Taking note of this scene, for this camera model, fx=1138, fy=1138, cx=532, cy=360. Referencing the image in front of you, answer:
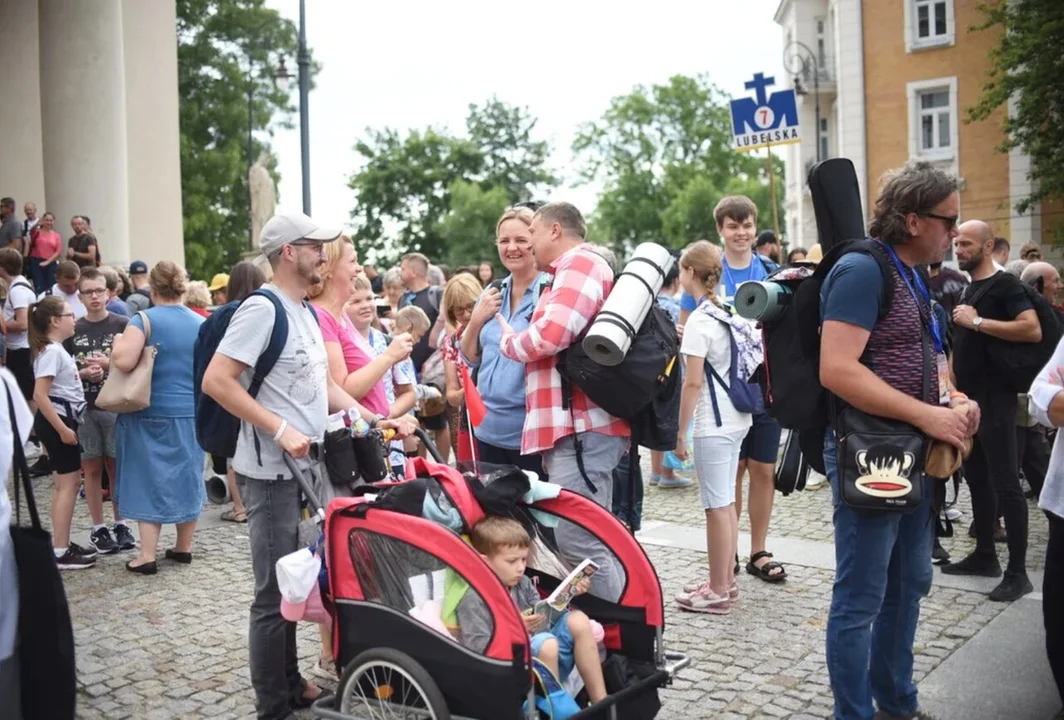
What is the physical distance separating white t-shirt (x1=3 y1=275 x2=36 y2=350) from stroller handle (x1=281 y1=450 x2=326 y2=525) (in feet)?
27.0

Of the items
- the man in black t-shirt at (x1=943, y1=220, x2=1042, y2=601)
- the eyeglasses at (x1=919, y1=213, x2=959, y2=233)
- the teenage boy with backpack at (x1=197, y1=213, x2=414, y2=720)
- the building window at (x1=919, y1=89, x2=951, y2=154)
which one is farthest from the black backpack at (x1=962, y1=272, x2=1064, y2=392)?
the building window at (x1=919, y1=89, x2=951, y2=154)

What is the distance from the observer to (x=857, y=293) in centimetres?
388

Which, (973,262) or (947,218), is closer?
(947,218)

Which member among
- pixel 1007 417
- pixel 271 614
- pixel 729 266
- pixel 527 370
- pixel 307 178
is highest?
pixel 307 178

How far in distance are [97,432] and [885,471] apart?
19.8 feet

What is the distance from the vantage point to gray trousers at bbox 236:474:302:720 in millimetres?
4570

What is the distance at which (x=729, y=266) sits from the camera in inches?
288

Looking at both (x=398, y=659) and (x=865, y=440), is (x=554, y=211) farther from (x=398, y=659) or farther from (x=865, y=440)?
(x=398, y=659)

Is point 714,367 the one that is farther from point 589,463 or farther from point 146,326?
point 146,326

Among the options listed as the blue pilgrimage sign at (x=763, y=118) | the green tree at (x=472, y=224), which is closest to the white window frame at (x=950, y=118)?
the blue pilgrimage sign at (x=763, y=118)

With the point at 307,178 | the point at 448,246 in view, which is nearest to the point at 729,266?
the point at 307,178

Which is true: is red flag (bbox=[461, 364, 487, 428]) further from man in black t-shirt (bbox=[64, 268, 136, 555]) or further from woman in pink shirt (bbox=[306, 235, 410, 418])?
man in black t-shirt (bbox=[64, 268, 136, 555])

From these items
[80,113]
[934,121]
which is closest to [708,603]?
[80,113]

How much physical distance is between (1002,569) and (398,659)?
4618 millimetres
